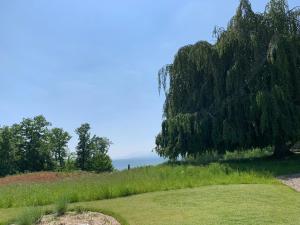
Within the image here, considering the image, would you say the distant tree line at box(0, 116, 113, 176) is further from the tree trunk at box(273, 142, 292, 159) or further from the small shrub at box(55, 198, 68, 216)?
the small shrub at box(55, 198, 68, 216)

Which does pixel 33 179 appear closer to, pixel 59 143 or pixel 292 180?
pixel 292 180

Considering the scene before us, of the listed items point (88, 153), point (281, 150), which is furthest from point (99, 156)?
point (281, 150)

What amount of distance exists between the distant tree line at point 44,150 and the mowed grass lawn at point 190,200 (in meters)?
31.3

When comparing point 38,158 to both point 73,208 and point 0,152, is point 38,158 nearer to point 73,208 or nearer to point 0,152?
point 0,152

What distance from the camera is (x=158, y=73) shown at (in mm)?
23906

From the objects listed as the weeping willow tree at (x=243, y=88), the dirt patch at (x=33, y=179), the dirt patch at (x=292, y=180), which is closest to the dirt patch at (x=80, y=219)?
the dirt patch at (x=292, y=180)

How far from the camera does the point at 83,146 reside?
1935 inches

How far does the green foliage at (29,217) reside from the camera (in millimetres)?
8680

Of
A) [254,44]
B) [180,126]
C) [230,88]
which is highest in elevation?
[254,44]

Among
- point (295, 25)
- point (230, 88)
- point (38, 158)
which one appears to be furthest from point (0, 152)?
point (295, 25)

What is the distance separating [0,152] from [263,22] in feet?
100

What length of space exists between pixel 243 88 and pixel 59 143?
113ft

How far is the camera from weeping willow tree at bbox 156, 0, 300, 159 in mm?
18625

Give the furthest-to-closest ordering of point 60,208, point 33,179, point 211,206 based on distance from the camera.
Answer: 1. point 33,179
2. point 60,208
3. point 211,206
